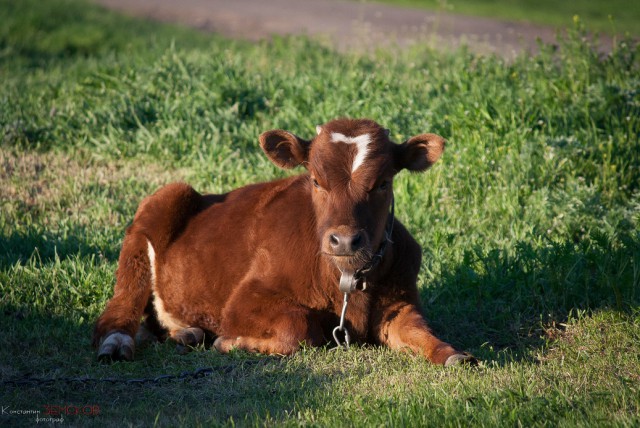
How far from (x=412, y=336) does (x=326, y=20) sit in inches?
634

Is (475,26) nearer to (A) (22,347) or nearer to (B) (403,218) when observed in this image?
(B) (403,218)

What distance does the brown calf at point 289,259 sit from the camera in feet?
19.3

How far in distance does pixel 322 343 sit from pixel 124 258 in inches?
70.2

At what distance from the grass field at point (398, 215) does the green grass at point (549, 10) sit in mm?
10550

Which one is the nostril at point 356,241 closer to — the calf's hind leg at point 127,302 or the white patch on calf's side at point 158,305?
the calf's hind leg at point 127,302

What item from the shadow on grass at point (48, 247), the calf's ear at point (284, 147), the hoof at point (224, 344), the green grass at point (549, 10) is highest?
the calf's ear at point (284, 147)

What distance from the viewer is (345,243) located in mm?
5535

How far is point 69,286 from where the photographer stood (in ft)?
23.4

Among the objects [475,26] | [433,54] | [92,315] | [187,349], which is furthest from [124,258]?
[475,26]

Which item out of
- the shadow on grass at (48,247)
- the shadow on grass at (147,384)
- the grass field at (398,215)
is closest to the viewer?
the shadow on grass at (147,384)

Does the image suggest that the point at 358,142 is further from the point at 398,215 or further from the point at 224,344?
the point at 398,215

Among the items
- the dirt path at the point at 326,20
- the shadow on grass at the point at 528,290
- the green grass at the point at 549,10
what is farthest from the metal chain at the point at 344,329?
the green grass at the point at 549,10

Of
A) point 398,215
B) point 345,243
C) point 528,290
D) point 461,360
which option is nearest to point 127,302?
point 345,243

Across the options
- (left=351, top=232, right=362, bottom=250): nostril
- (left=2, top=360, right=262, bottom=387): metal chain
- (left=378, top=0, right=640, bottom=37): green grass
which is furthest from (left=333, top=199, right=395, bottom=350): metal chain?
Result: (left=378, top=0, right=640, bottom=37): green grass
